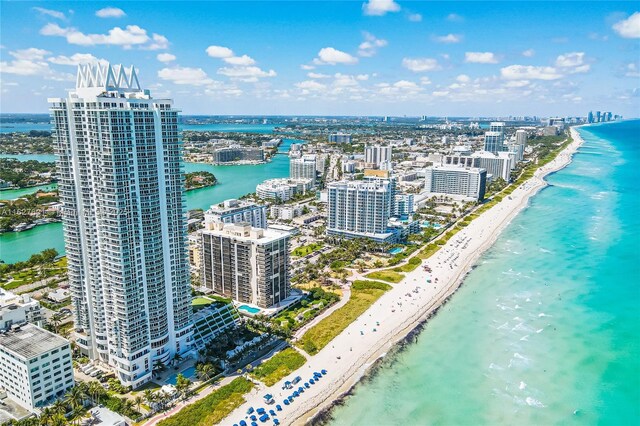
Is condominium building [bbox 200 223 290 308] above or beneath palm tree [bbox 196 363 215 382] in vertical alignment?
above

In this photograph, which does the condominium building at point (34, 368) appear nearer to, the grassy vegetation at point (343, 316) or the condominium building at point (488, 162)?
the grassy vegetation at point (343, 316)

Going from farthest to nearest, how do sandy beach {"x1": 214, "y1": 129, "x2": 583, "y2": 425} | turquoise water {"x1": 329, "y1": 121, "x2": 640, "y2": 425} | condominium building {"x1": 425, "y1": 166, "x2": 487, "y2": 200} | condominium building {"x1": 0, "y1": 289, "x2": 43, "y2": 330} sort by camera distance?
condominium building {"x1": 425, "y1": 166, "x2": 487, "y2": 200}, turquoise water {"x1": 329, "y1": 121, "x2": 640, "y2": 425}, condominium building {"x1": 0, "y1": 289, "x2": 43, "y2": 330}, sandy beach {"x1": 214, "y1": 129, "x2": 583, "y2": 425}

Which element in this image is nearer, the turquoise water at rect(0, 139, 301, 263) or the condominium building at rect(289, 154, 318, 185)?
the turquoise water at rect(0, 139, 301, 263)

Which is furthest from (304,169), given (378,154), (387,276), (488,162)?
(387,276)

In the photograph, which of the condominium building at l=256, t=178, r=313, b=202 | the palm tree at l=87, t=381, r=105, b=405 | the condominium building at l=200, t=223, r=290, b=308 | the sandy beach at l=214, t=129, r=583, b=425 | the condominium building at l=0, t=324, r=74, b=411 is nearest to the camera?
the condominium building at l=0, t=324, r=74, b=411

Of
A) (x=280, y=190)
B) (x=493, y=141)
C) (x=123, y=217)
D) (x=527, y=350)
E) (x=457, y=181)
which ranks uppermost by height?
(x=493, y=141)

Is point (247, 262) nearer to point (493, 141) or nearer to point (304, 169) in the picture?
point (304, 169)

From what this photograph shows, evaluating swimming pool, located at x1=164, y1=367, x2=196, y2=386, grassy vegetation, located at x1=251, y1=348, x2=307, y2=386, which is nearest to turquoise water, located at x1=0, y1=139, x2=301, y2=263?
swimming pool, located at x1=164, y1=367, x2=196, y2=386

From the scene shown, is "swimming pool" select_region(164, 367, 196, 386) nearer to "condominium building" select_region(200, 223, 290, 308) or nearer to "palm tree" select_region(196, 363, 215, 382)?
"palm tree" select_region(196, 363, 215, 382)
